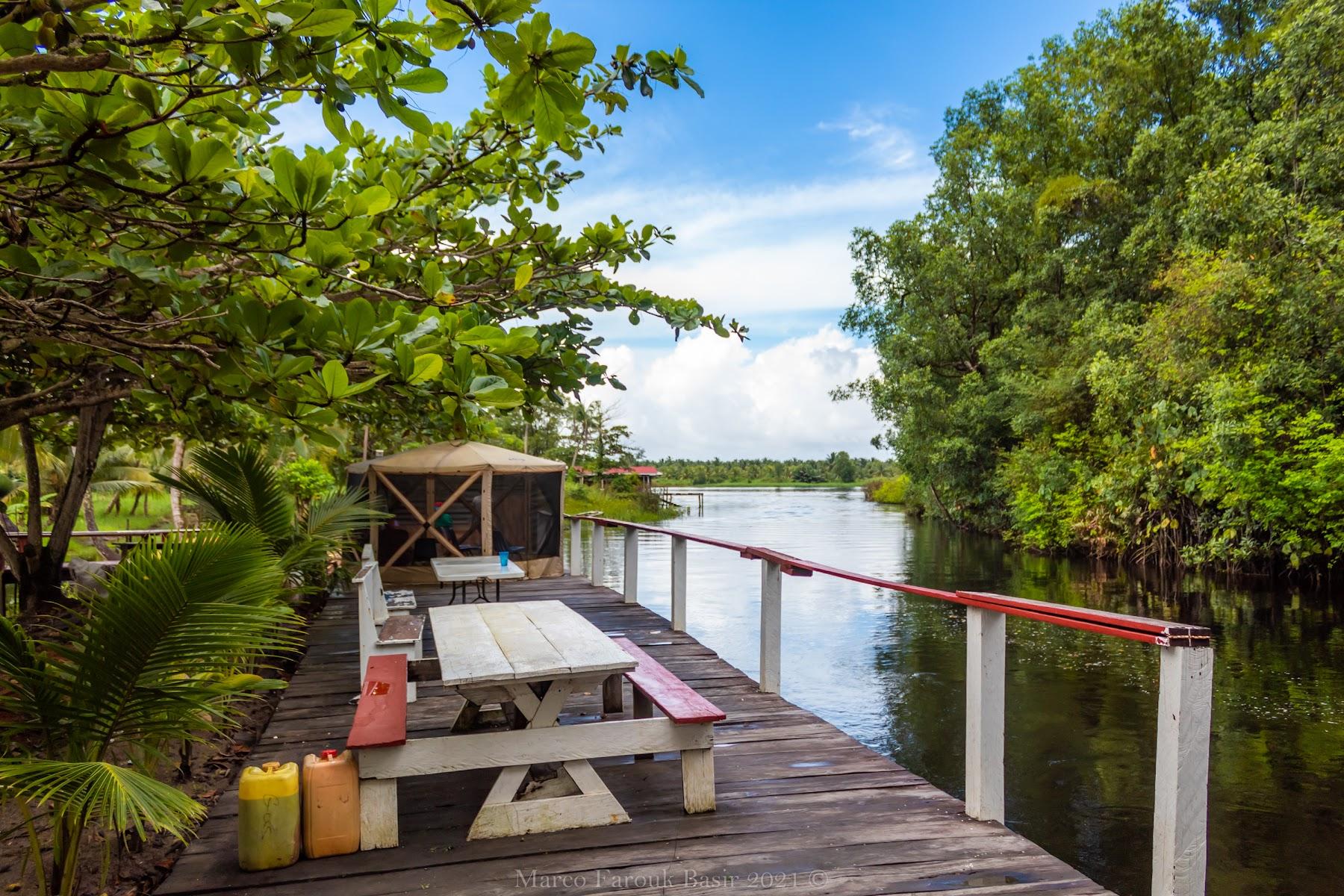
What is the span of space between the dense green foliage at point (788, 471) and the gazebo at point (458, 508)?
9702 cm

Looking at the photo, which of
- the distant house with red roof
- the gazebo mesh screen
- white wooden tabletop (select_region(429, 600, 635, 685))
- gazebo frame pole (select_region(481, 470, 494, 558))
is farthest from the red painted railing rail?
the distant house with red roof

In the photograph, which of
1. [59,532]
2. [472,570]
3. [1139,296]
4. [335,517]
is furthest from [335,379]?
[1139,296]

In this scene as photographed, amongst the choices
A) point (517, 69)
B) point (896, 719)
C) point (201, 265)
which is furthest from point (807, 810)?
point (896, 719)

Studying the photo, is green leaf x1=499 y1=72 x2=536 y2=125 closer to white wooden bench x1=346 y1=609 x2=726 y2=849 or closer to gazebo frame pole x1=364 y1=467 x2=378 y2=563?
white wooden bench x1=346 y1=609 x2=726 y2=849

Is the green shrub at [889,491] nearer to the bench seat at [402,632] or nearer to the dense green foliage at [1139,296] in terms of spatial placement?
Answer: the dense green foliage at [1139,296]

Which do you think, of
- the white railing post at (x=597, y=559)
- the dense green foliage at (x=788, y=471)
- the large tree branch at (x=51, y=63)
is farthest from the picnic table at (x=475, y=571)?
the dense green foliage at (x=788, y=471)

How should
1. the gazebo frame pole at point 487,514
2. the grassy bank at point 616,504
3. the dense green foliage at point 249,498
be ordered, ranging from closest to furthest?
1. the dense green foliage at point 249,498
2. the gazebo frame pole at point 487,514
3. the grassy bank at point 616,504

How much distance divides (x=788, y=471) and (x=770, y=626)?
386 ft

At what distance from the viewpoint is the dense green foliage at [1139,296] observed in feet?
43.9

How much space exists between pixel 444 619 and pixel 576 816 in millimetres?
1521

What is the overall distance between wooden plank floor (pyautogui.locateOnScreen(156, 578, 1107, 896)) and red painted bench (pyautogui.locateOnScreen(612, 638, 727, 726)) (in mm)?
402

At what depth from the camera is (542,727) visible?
325cm

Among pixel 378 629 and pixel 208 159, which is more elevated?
pixel 208 159

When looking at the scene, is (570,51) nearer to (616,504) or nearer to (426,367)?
(426,367)
